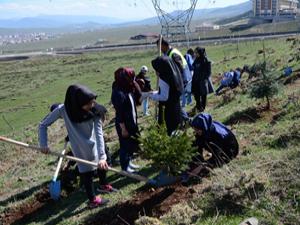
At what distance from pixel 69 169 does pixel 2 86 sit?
4080 centimetres

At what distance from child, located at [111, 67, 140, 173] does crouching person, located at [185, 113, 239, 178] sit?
1.08 meters

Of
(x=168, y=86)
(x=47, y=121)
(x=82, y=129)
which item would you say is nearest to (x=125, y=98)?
(x=168, y=86)

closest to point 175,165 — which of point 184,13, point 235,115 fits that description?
point 235,115

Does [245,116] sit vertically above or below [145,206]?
above

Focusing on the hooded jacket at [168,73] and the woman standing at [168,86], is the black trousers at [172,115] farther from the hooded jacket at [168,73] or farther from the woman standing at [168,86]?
the hooded jacket at [168,73]

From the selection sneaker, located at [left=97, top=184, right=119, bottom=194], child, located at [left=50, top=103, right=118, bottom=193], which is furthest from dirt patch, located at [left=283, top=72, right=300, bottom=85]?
sneaker, located at [left=97, top=184, right=119, bottom=194]

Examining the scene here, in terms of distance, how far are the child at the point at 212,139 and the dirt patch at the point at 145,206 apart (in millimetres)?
630

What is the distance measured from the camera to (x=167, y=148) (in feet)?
19.9

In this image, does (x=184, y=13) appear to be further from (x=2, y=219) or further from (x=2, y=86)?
(x=2, y=219)

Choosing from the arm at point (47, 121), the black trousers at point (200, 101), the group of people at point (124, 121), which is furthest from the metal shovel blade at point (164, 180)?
the black trousers at point (200, 101)

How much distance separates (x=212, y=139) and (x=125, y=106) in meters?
1.59

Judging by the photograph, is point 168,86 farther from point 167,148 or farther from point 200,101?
point 200,101

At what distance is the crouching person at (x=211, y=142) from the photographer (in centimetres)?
691

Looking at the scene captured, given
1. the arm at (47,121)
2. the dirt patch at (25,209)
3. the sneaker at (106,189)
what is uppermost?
the arm at (47,121)
